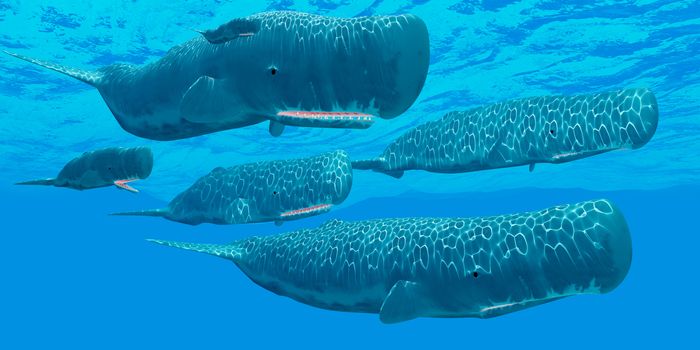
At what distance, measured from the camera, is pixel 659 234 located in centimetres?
8712

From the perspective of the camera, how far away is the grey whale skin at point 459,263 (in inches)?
199

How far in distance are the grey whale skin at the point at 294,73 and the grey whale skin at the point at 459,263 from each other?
2.61 m

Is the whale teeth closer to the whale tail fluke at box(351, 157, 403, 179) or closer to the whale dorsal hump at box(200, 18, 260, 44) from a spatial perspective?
the whale dorsal hump at box(200, 18, 260, 44)

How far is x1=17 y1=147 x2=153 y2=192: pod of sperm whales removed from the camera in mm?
5898

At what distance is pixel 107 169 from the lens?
6062mm

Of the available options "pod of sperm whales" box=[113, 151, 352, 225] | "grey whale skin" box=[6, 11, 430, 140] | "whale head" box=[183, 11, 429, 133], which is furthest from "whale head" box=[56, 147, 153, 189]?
"whale head" box=[183, 11, 429, 133]

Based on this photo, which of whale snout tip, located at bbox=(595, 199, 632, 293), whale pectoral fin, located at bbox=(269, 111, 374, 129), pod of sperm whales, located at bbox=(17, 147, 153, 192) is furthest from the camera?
pod of sperm whales, located at bbox=(17, 147, 153, 192)

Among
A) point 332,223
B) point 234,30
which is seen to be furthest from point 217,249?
point 234,30

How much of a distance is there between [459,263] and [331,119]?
113 inches

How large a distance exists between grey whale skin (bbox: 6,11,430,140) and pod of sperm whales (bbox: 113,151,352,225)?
3.19 m

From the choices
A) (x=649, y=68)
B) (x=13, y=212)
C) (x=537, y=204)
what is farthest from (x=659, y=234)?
(x=13, y=212)

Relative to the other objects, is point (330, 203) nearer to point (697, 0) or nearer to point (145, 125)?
point (145, 125)

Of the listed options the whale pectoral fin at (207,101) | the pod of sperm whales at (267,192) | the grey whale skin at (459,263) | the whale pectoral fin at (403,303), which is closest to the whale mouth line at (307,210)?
the pod of sperm whales at (267,192)

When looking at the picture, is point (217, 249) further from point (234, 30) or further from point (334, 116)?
point (334, 116)
